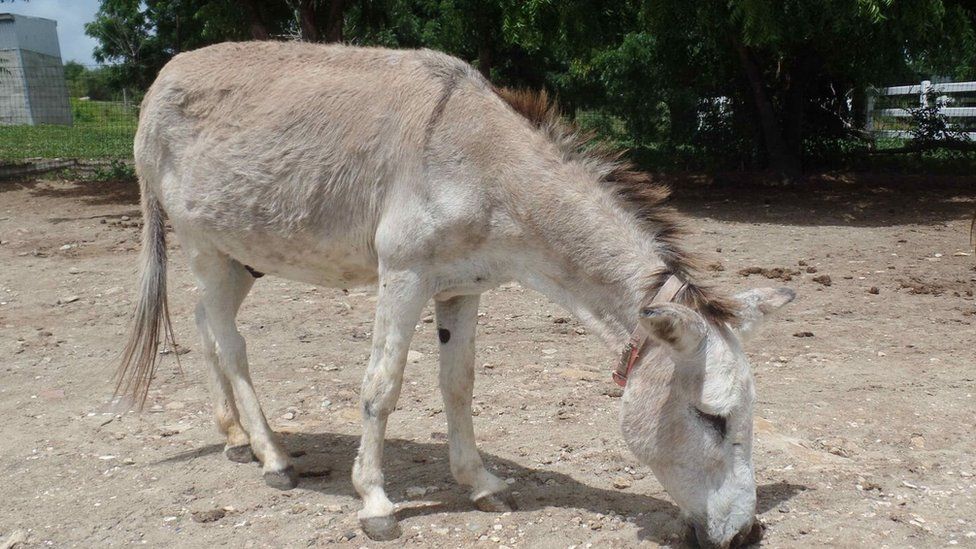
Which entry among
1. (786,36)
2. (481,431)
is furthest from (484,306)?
(786,36)

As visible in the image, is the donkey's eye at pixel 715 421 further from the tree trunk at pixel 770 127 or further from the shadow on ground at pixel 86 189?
the shadow on ground at pixel 86 189

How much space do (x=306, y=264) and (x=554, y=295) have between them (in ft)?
3.97

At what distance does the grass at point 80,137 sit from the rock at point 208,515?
15760 millimetres

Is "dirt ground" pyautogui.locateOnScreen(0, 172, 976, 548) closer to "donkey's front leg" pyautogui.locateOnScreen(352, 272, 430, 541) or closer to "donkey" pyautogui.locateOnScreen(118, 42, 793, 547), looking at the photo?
"donkey's front leg" pyautogui.locateOnScreen(352, 272, 430, 541)

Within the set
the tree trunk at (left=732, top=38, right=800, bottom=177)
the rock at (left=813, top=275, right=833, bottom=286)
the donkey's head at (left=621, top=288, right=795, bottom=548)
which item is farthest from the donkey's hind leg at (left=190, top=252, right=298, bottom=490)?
the tree trunk at (left=732, top=38, right=800, bottom=177)

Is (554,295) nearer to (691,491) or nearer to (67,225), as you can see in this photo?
(691,491)

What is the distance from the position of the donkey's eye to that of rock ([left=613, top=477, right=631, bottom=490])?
996mm

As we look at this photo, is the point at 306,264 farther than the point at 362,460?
Yes

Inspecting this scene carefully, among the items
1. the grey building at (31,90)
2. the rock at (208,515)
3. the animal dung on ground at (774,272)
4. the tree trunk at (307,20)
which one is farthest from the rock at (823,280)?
the grey building at (31,90)

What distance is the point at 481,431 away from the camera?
481 cm

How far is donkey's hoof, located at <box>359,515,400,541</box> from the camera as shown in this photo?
3609 mm

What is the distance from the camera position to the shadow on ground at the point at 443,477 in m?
3.76

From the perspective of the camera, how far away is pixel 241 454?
455 centimetres

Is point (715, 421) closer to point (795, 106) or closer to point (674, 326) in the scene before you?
point (674, 326)
